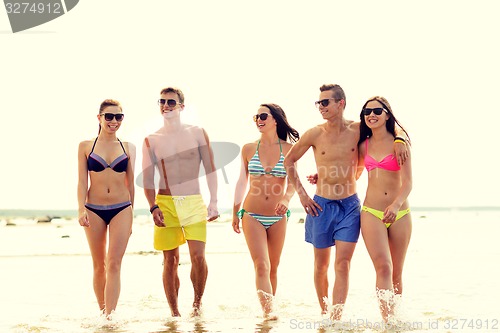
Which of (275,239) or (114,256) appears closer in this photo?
(114,256)

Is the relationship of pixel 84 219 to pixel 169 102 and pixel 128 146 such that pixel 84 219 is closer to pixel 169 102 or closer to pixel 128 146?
pixel 128 146

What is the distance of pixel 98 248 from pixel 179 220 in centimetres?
116

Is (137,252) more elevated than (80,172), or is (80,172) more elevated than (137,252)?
(80,172)

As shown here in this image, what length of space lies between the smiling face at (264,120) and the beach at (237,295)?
260cm

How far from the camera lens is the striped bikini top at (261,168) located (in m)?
9.88

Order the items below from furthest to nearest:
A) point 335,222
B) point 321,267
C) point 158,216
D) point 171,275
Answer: point 171,275, point 158,216, point 321,267, point 335,222

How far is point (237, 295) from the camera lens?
43.0 ft

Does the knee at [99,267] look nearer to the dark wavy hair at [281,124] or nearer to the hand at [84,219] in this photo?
the hand at [84,219]

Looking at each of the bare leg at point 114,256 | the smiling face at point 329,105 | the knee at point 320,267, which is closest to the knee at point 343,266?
the knee at point 320,267

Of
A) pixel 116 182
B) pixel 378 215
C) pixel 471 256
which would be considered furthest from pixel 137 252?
pixel 378 215

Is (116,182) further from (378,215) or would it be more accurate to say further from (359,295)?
(359,295)

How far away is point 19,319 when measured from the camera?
1047 centimetres

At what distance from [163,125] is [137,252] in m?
13.3

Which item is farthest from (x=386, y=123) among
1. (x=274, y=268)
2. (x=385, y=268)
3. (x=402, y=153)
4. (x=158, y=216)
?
(x=158, y=216)
